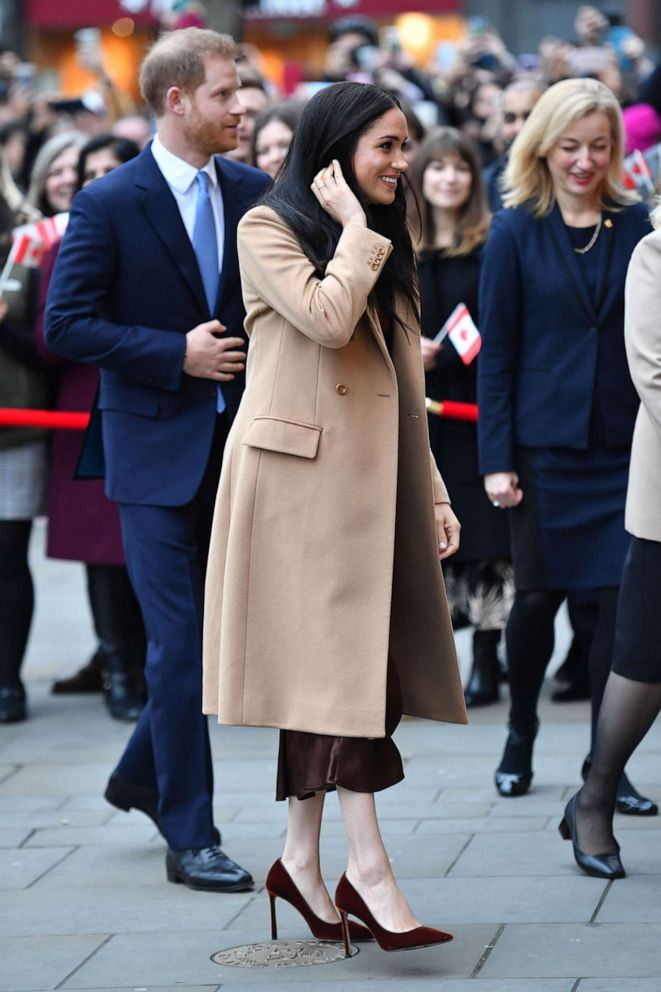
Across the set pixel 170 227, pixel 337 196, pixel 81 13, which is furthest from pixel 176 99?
pixel 81 13

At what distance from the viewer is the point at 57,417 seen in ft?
23.6

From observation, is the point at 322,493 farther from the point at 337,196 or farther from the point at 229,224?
the point at 229,224

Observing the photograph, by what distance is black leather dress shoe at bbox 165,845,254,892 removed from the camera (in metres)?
4.79

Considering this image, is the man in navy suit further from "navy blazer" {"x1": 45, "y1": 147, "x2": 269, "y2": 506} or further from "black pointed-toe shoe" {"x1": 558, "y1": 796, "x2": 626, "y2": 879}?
"black pointed-toe shoe" {"x1": 558, "y1": 796, "x2": 626, "y2": 879}

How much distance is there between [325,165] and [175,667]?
1460 mm

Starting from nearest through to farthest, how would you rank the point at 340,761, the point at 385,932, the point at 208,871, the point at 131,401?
the point at 385,932, the point at 340,761, the point at 208,871, the point at 131,401

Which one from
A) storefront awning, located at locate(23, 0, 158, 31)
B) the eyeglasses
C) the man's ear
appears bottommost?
the man's ear

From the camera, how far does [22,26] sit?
33.3 metres

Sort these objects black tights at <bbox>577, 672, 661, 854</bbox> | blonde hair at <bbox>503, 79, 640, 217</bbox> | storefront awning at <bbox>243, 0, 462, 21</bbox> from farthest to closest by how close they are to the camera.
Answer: storefront awning at <bbox>243, 0, 462, 21</bbox>
blonde hair at <bbox>503, 79, 640, 217</bbox>
black tights at <bbox>577, 672, 661, 854</bbox>

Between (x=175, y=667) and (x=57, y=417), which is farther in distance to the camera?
(x=57, y=417)

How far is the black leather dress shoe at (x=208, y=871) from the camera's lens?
4.79 meters

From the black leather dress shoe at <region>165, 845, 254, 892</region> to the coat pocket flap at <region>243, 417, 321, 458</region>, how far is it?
1278mm

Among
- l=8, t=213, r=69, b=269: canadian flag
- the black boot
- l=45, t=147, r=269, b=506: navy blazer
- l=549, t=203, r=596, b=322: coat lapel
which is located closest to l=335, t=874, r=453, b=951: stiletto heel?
l=45, t=147, r=269, b=506: navy blazer

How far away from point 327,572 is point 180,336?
1.10 metres
